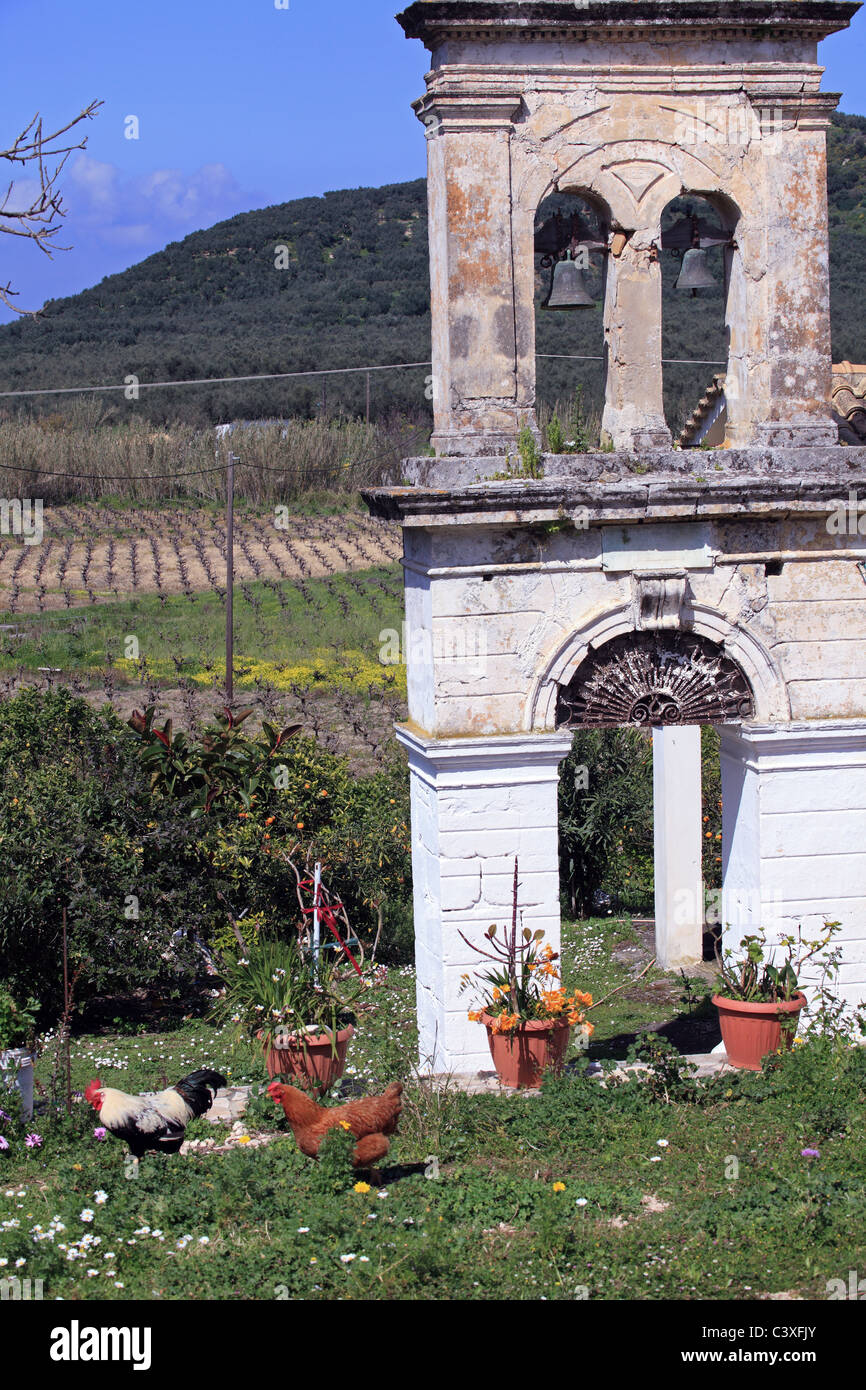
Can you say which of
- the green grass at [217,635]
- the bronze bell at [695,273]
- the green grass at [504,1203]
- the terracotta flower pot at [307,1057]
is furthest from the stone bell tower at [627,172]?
the green grass at [217,635]

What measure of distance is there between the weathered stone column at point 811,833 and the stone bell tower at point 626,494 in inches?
0.6

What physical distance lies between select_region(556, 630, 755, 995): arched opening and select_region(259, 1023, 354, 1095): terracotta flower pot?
7.45 ft

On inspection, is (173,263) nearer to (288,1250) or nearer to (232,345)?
(232,345)

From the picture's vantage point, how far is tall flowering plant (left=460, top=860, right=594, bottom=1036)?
7.75m

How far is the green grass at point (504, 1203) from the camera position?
5617 mm

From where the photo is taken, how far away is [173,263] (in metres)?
71.9

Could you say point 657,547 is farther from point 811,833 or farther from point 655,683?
point 811,833

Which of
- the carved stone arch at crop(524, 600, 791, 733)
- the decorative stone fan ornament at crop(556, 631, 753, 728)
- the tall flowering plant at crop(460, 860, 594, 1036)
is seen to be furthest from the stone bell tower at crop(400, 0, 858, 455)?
the tall flowering plant at crop(460, 860, 594, 1036)

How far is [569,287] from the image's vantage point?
840 centimetres

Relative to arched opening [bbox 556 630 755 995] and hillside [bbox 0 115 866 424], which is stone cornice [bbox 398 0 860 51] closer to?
arched opening [bbox 556 630 755 995]

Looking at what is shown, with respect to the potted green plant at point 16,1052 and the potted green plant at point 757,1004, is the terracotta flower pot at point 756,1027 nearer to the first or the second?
the potted green plant at point 757,1004

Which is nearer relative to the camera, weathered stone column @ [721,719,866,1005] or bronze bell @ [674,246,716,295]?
weathered stone column @ [721,719,866,1005]

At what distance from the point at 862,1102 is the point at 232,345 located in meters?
53.0

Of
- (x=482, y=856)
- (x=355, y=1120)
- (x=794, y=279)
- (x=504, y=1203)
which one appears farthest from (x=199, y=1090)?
(x=794, y=279)
